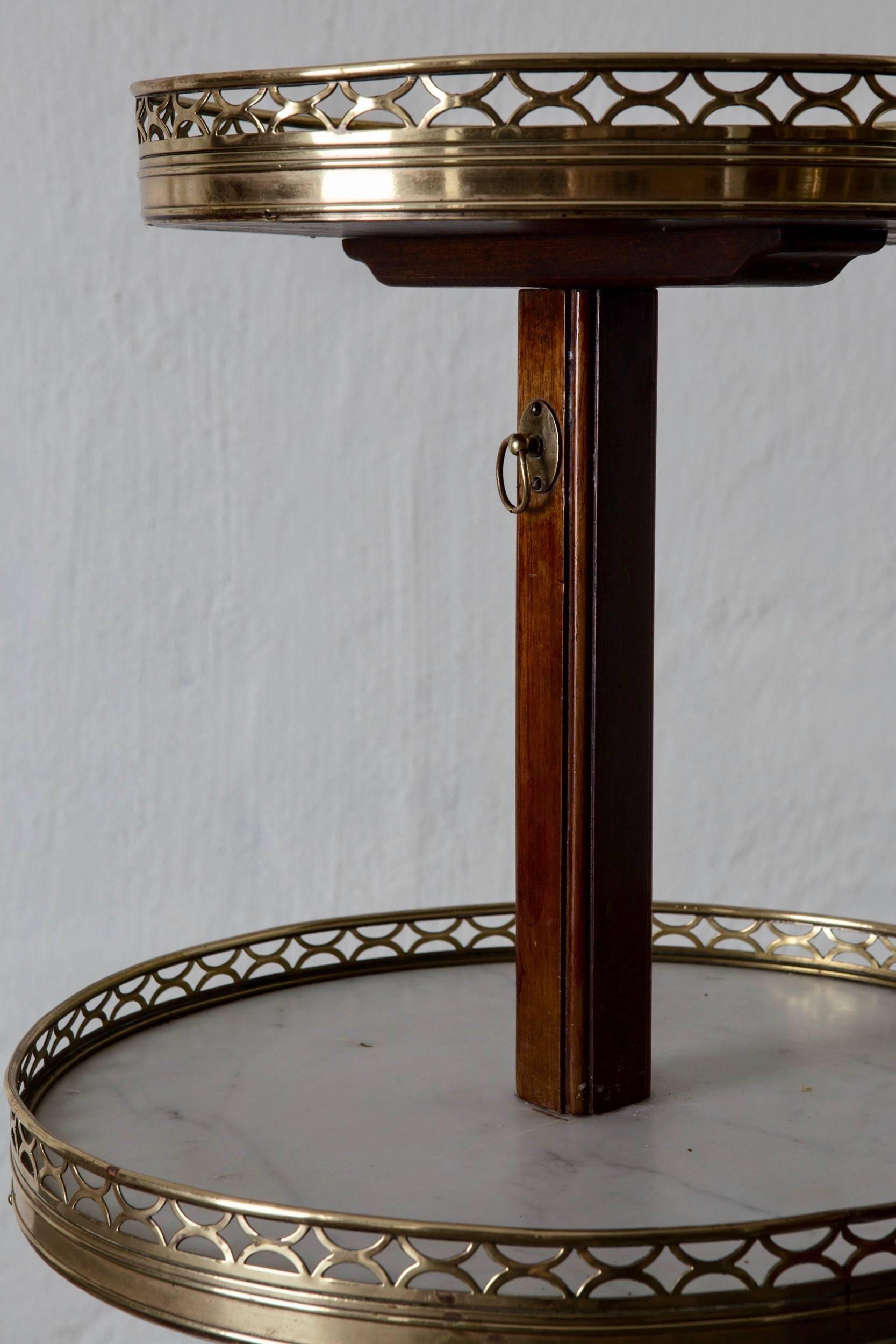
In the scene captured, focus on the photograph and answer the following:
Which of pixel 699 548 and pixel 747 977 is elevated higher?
pixel 699 548

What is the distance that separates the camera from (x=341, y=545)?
197cm

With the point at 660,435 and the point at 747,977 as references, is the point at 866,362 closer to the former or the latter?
the point at 660,435

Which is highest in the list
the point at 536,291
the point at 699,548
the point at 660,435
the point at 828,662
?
the point at 536,291

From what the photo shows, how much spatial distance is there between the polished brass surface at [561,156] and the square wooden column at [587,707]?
186mm

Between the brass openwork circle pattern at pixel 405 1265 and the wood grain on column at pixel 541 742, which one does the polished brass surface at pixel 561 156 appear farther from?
the brass openwork circle pattern at pixel 405 1265

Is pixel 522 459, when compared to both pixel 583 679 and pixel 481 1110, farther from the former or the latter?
pixel 481 1110

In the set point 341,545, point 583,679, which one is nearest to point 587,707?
point 583,679

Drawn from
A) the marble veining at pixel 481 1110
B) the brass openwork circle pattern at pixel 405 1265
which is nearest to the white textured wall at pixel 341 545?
the marble veining at pixel 481 1110

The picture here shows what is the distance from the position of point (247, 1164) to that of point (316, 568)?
1072 mm

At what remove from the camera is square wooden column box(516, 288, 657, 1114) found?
1.03 meters

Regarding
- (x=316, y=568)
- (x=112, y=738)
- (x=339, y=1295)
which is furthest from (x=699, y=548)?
(x=339, y=1295)

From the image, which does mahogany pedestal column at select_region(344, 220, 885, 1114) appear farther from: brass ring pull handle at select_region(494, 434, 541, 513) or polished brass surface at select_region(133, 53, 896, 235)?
polished brass surface at select_region(133, 53, 896, 235)

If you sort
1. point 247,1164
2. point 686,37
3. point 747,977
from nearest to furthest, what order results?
1. point 247,1164
2. point 747,977
3. point 686,37

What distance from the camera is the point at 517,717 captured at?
3.52ft
